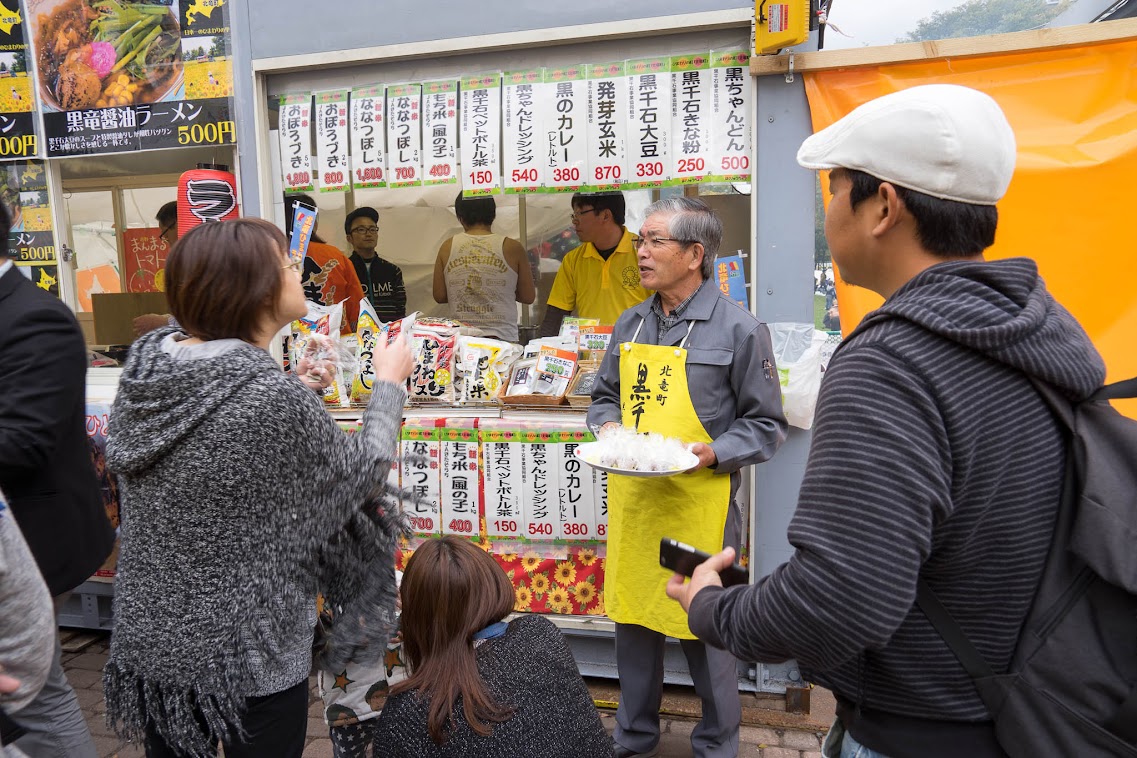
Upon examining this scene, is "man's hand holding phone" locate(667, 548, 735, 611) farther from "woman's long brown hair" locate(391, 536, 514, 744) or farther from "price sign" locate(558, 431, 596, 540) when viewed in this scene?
"price sign" locate(558, 431, 596, 540)

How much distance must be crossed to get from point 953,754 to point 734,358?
1.89 metres

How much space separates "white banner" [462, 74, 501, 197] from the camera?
12.3ft

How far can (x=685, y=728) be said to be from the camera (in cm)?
347

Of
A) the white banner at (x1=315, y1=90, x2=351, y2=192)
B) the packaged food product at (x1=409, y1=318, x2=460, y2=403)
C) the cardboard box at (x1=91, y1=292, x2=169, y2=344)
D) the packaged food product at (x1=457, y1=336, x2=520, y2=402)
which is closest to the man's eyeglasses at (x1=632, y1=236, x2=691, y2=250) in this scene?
the packaged food product at (x1=457, y1=336, x2=520, y2=402)

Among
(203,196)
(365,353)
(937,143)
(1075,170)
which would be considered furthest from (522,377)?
(937,143)

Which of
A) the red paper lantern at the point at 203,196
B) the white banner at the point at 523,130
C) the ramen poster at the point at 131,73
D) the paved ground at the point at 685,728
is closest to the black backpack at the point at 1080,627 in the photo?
the paved ground at the point at 685,728

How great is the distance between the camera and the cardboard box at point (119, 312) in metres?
4.96

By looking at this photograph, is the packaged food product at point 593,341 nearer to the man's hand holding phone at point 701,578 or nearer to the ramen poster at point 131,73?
the ramen poster at point 131,73

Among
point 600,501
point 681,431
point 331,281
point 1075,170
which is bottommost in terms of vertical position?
point 600,501

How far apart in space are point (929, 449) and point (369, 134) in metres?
3.45

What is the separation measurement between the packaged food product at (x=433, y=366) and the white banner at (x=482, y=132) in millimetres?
850

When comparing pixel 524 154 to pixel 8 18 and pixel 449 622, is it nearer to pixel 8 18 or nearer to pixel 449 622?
pixel 449 622

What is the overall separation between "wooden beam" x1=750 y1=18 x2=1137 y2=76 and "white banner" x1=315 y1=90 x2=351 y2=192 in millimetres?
2024

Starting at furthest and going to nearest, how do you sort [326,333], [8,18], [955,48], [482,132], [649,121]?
[8,18], [326,333], [482,132], [649,121], [955,48]
